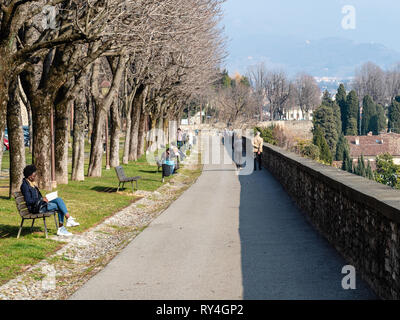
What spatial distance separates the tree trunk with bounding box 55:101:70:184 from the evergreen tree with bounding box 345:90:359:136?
425ft

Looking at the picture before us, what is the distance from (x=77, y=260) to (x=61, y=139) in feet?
32.1

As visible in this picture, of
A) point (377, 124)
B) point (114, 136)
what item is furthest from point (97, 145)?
point (377, 124)

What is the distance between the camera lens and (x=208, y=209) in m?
18.5

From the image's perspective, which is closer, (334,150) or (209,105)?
(334,150)

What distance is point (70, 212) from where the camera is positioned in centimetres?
1659

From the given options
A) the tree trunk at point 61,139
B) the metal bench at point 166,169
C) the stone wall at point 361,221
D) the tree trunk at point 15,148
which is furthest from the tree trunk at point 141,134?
the stone wall at point 361,221

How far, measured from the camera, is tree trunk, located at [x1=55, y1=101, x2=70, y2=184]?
21078 mm

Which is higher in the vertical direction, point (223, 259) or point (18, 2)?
point (18, 2)

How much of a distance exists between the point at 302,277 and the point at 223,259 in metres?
1.92

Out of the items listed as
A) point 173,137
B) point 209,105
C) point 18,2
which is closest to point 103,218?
point 18,2

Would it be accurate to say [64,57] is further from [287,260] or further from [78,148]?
[287,260]
